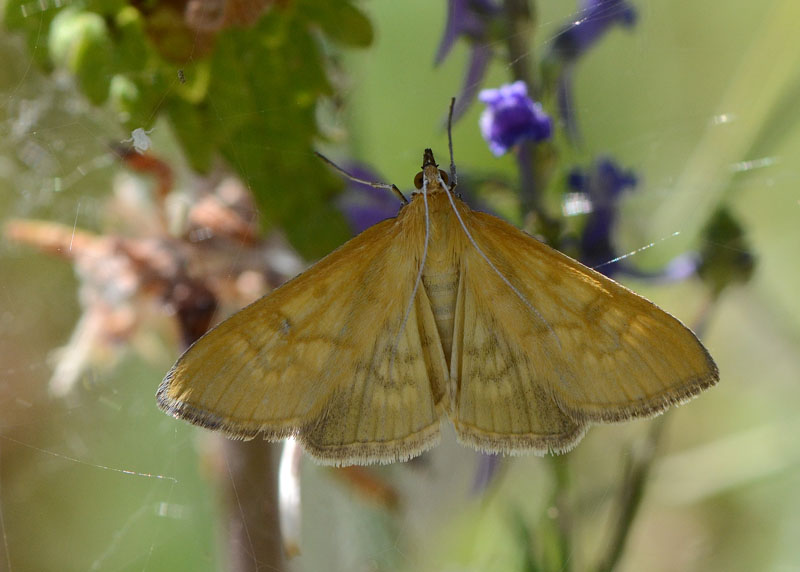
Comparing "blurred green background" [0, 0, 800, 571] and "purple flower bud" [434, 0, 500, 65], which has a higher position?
"purple flower bud" [434, 0, 500, 65]

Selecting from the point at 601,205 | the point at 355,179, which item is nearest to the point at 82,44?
the point at 355,179

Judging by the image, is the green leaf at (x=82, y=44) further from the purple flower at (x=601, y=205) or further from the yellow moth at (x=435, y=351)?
the purple flower at (x=601, y=205)

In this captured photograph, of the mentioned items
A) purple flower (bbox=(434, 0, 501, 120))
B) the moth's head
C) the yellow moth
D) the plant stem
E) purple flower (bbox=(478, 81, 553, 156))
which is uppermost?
purple flower (bbox=(434, 0, 501, 120))

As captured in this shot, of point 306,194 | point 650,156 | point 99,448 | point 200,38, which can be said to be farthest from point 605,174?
point 99,448

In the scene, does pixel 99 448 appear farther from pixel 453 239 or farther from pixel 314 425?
pixel 453 239

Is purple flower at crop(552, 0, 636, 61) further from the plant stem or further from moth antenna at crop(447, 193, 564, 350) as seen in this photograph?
the plant stem

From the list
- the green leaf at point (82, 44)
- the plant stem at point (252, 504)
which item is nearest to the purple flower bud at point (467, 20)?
the green leaf at point (82, 44)

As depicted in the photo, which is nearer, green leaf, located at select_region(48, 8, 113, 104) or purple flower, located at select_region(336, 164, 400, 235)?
green leaf, located at select_region(48, 8, 113, 104)

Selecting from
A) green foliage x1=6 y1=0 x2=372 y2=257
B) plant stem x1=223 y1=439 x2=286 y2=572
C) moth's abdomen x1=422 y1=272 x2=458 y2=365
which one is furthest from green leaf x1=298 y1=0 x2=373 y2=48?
plant stem x1=223 y1=439 x2=286 y2=572
